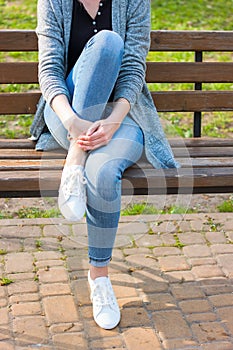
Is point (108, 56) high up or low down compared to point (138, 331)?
up

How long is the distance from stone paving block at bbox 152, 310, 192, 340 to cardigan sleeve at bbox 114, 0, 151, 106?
1.02m

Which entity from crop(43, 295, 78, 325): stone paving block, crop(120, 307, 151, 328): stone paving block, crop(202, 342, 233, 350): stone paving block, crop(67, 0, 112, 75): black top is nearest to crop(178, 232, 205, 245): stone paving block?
crop(120, 307, 151, 328): stone paving block

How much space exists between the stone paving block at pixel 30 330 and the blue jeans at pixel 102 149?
38 cm

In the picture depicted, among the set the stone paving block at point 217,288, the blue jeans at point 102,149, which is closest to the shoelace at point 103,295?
the blue jeans at point 102,149

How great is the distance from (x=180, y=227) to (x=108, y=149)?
1.34 metres

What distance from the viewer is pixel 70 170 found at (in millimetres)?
3076

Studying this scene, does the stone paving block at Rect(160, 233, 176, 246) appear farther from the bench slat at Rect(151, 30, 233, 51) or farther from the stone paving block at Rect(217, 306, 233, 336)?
the bench slat at Rect(151, 30, 233, 51)

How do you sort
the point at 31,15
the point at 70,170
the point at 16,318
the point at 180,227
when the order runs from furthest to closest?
1. the point at 31,15
2. the point at 180,227
3. the point at 16,318
4. the point at 70,170

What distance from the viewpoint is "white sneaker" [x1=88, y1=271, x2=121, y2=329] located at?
10.6ft

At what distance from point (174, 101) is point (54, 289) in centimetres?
129

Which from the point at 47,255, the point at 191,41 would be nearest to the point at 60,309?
the point at 47,255

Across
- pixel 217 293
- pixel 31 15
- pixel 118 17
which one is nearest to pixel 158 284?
pixel 217 293

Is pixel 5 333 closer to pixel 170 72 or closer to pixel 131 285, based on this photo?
pixel 131 285

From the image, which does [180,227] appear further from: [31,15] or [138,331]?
[31,15]
